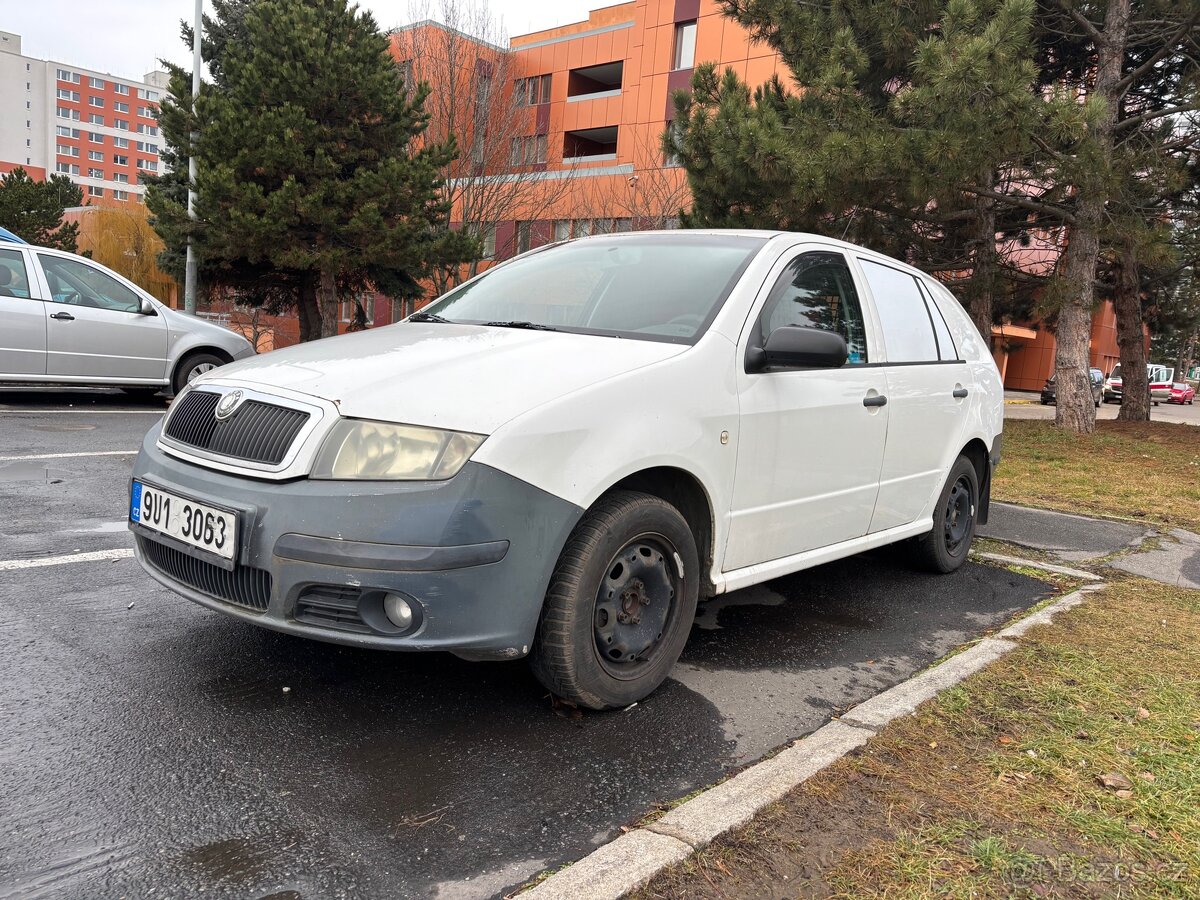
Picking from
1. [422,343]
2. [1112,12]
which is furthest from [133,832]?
[1112,12]

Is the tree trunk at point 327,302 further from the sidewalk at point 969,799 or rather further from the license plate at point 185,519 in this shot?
the sidewalk at point 969,799

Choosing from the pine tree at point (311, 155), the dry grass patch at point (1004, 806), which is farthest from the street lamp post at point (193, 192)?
the dry grass patch at point (1004, 806)

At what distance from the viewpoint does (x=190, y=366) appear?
33.3ft

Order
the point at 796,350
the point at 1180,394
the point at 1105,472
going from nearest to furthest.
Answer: the point at 796,350 → the point at 1105,472 → the point at 1180,394

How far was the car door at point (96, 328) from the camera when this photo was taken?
29.9 ft

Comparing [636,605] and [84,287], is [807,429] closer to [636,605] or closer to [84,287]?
[636,605]

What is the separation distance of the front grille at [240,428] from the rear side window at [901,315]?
2.86 metres

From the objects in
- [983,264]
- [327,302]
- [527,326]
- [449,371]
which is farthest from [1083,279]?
[327,302]

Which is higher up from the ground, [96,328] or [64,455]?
[96,328]

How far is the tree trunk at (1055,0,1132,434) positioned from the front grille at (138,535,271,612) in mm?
12057

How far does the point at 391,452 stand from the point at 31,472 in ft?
15.7

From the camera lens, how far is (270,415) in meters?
2.72

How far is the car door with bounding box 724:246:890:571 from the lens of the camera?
10.9ft

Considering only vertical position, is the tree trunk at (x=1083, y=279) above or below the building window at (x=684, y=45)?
below
